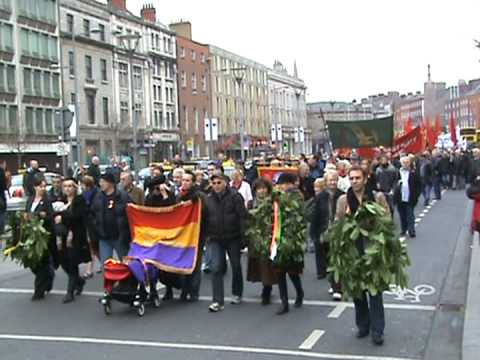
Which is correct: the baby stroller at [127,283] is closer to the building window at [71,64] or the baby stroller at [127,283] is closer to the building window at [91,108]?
the building window at [71,64]

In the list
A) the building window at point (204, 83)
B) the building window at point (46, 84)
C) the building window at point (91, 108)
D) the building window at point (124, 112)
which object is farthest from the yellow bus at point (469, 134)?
the building window at point (204, 83)

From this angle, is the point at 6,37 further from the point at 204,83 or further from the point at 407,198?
the point at 407,198

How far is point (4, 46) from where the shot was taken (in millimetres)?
52344

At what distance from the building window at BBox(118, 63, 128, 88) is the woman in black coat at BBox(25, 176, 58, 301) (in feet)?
182

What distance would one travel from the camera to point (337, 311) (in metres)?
9.96

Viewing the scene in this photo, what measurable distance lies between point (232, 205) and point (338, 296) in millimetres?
1887

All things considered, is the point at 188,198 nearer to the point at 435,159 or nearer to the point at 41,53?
the point at 435,159

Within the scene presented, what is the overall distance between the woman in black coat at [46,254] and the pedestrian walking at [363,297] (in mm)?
4818

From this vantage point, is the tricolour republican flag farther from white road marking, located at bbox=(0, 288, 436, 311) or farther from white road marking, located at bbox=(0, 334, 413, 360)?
white road marking, located at bbox=(0, 334, 413, 360)

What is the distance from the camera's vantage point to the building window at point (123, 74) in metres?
66.2

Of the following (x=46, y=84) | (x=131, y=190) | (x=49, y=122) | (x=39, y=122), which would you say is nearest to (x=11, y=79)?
(x=46, y=84)

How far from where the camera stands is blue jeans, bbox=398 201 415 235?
17.3 metres

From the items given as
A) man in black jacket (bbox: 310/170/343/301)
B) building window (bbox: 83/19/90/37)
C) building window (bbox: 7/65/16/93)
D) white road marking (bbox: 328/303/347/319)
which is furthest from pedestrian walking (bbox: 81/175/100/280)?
building window (bbox: 83/19/90/37)

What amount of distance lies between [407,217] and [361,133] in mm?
4028
